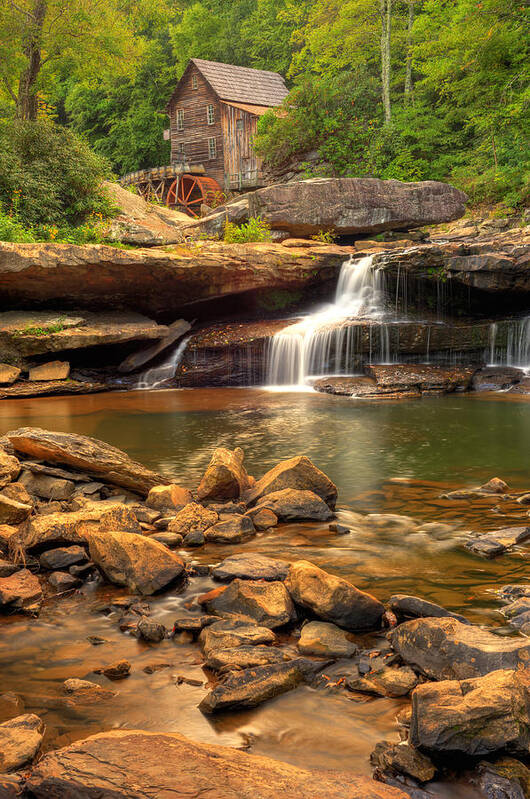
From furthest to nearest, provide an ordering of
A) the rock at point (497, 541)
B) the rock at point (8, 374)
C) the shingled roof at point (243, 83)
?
the shingled roof at point (243, 83)
the rock at point (8, 374)
the rock at point (497, 541)

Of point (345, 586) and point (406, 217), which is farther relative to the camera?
point (406, 217)

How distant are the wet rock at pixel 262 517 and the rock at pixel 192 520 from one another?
33 cm

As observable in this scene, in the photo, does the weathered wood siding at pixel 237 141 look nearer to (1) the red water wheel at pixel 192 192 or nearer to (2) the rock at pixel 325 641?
(1) the red water wheel at pixel 192 192

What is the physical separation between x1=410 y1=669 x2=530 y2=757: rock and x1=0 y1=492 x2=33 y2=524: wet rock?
12.6ft

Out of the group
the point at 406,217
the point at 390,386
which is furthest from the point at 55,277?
the point at 406,217

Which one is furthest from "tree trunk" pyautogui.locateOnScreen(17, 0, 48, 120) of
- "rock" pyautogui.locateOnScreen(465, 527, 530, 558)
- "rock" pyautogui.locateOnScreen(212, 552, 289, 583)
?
"rock" pyautogui.locateOnScreen(465, 527, 530, 558)

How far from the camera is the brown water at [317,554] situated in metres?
2.68

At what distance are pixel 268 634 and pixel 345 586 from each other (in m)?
0.52

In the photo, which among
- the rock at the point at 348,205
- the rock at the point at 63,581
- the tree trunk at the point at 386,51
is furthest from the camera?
the tree trunk at the point at 386,51

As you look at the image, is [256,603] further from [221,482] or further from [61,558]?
[221,482]

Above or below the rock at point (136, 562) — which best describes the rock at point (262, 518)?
below

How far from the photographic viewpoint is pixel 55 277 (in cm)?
1609

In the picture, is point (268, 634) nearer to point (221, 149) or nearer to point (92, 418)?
point (92, 418)

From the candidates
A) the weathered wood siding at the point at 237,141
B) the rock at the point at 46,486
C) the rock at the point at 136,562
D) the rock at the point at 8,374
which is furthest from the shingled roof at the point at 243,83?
the rock at the point at 136,562
